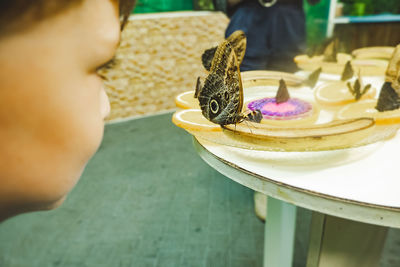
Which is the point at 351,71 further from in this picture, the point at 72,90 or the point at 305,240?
the point at 72,90

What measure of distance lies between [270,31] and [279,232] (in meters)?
1.58

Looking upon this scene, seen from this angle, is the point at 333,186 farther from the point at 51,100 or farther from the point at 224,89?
the point at 51,100

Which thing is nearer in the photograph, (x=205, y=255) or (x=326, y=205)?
(x=326, y=205)

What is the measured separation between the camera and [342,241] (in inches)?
40.3

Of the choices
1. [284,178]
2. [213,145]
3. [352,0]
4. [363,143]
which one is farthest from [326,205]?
[352,0]

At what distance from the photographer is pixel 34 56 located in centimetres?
34

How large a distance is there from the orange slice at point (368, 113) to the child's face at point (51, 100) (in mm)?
842

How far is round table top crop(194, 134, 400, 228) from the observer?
628mm

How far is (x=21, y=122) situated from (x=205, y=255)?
1.71 m

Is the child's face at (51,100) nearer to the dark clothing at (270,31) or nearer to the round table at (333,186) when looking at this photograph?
the round table at (333,186)

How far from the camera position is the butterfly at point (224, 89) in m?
0.68

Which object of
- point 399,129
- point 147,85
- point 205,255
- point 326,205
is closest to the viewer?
point 326,205

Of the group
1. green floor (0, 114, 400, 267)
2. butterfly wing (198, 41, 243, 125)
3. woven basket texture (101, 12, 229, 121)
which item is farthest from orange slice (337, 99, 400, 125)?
woven basket texture (101, 12, 229, 121)

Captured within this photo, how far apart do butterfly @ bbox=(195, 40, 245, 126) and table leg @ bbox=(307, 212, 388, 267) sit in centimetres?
55
